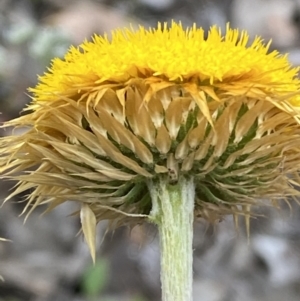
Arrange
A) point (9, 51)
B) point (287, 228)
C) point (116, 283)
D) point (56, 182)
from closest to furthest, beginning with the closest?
point (56, 182) → point (116, 283) → point (287, 228) → point (9, 51)

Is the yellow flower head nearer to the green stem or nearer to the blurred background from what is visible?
the green stem

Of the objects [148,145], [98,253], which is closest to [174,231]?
[148,145]

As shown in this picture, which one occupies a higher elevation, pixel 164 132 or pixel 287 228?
pixel 287 228

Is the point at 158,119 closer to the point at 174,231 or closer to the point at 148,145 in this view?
the point at 148,145

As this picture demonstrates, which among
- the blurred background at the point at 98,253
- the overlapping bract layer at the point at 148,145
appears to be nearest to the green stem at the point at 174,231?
the overlapping bract layer at the point at 148,145

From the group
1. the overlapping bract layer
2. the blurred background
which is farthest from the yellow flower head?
the blurred background

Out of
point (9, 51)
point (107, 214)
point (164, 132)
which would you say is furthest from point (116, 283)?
point (164, 132)

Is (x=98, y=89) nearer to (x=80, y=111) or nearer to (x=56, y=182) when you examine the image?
(x=80, y=111)
